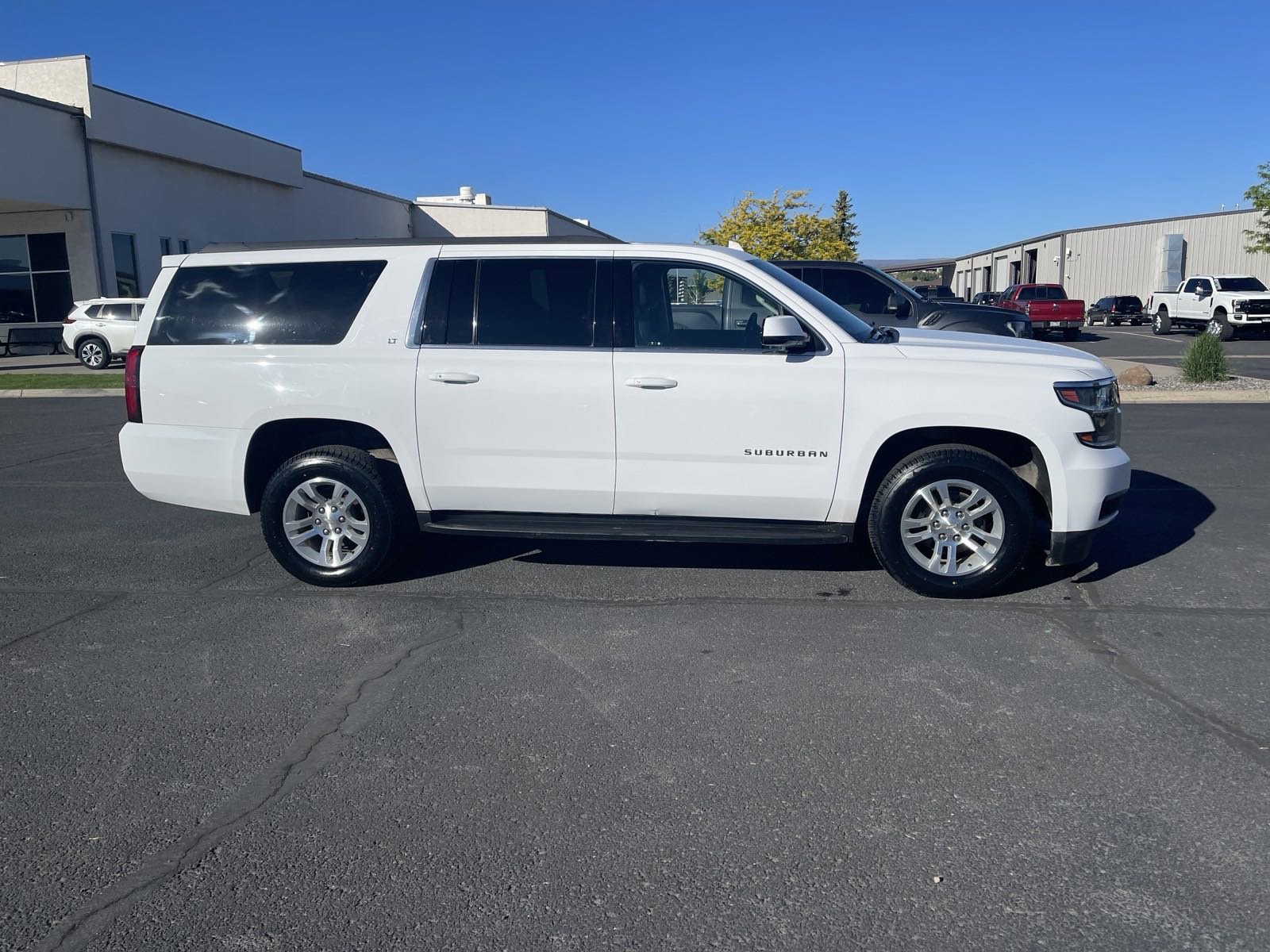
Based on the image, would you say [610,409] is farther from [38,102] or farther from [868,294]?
[38,102]

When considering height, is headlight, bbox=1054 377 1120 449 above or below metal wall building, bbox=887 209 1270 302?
below

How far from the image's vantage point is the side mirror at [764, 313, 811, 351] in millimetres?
5445

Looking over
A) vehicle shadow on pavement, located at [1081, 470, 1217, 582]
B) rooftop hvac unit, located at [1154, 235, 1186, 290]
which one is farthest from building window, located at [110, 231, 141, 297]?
rooftop hvac unit, located at [1154, 235, 1186, 290]

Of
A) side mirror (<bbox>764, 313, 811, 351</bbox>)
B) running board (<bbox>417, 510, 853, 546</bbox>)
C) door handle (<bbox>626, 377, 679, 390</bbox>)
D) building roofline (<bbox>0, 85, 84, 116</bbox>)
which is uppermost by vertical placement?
building roofline (<bbox>0, 85, 84, 116</bbox>)

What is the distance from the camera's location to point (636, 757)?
3900 millimetres

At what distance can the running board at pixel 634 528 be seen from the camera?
5.76 m

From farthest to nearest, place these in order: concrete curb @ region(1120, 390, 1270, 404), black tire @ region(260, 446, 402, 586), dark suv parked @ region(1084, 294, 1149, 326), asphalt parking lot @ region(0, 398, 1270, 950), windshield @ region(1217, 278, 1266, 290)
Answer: dark suv parked @ region(1084, 294, 1149, 326), windshield @ region(1217, 278, 1266, 290), concrete curb @ region(1120, 390, 1270, 404), black tire @ region(260, 446, 402, 586), asphalt parking lot @ region(0, 398, 1270, 950)

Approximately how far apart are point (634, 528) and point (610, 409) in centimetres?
69

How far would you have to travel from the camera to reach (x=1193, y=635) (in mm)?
5156

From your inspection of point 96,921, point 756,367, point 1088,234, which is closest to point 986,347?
point 756,367

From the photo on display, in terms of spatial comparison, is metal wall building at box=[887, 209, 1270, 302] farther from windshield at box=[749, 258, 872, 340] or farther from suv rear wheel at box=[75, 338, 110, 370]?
windshield at box=[749, 258, 872, 340]

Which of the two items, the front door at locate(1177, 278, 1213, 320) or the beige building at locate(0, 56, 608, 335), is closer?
the beige building at locate(0, 56, 608, 335)

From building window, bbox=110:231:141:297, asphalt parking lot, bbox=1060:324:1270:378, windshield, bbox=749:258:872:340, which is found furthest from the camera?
building window, bbox=110:231:141:297

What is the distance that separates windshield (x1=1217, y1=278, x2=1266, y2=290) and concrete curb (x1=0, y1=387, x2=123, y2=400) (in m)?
32.9
